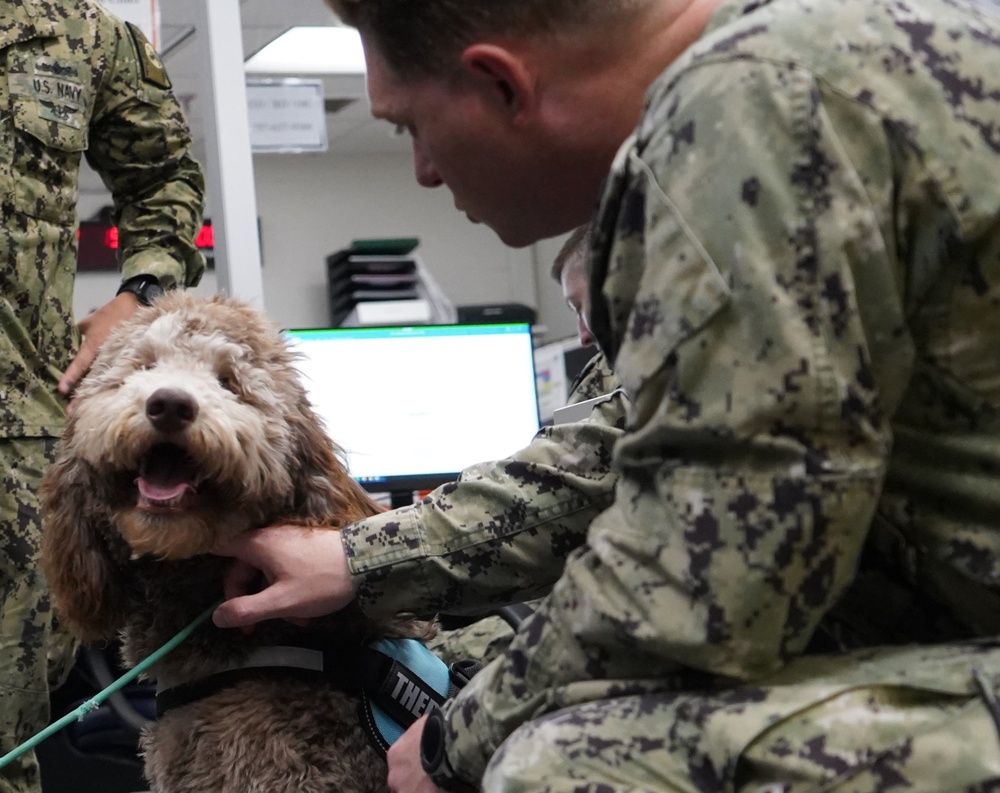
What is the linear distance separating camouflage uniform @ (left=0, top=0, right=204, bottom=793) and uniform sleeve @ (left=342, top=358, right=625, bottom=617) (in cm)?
94

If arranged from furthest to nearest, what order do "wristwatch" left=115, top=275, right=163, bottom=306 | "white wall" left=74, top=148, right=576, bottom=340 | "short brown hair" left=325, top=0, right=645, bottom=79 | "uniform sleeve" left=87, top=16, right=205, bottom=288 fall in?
1. "white wall" left=74, top=148, right=576, bottom=340
2. "uniform sleeve" left=87, top=16, right=205, bottom=288
3. "wristwatch" left=115, top=275, right=163, bottom=306
4. "short brown hair" left=325, top=0, right=645, bottom=79

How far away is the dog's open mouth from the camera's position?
155cm

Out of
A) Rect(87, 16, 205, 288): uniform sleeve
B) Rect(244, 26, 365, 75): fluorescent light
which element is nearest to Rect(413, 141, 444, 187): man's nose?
Rect(87, 16, 205, 288): uniform sleeve

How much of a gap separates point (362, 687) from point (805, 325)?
95 centimetres

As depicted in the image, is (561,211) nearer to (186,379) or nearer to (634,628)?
(634,628)

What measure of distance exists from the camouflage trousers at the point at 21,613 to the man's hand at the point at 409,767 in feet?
3.77

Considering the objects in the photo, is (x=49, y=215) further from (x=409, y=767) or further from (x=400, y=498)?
(x=400, y=498)

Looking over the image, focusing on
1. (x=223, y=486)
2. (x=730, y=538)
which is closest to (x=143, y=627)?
(x=223, y=486)

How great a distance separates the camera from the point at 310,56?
8.28 metres

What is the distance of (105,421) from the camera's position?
1.56m

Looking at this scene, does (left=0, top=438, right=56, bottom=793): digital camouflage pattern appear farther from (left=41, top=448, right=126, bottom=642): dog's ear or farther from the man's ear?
the man's ear

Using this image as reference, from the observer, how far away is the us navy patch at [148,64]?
257cm

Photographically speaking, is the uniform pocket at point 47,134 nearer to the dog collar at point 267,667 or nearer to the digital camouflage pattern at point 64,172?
the digital camouflage pattern at point 64,172

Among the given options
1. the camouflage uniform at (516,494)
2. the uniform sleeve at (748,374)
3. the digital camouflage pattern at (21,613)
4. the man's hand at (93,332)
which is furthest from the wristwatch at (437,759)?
the digital camouflage pattern at (21,613)
